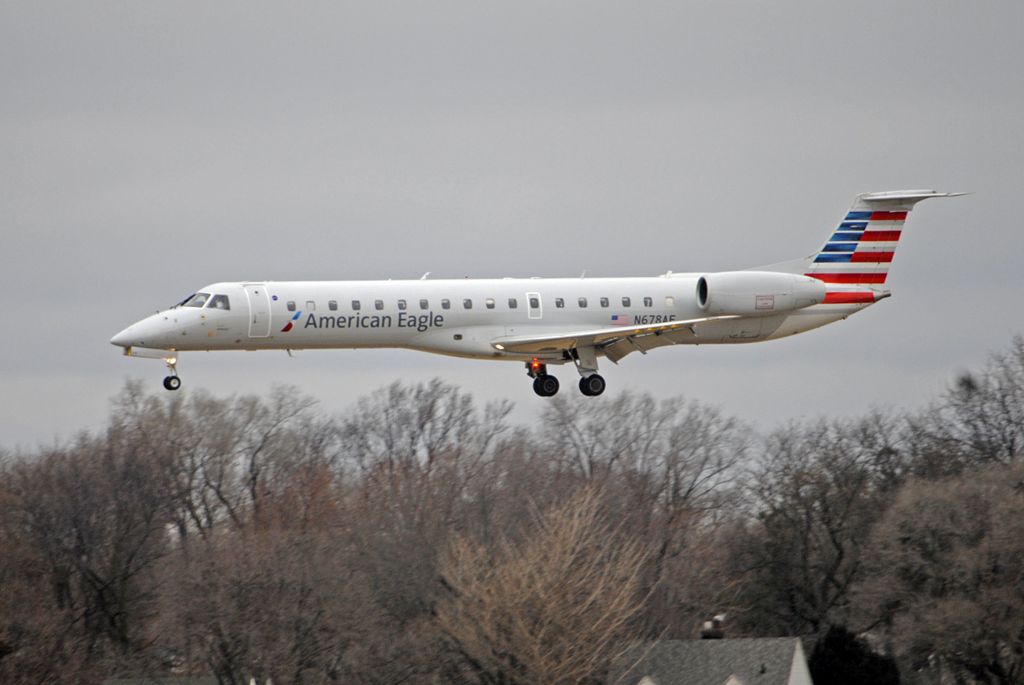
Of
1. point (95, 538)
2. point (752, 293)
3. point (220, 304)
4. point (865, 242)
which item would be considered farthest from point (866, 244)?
point (95, 538)

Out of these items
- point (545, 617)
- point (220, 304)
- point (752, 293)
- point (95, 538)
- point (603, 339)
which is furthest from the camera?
point (95, 538)

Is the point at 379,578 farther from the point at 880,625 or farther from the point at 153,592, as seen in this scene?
the point at 880,625

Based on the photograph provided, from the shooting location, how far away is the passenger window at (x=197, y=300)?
53.6 m

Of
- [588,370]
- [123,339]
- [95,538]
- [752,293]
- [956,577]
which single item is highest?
[123,339]

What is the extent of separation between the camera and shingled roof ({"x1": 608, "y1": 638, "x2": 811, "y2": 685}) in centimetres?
6009

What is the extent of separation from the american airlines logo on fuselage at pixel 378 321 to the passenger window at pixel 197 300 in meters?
2.57

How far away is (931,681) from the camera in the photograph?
70.2 meters

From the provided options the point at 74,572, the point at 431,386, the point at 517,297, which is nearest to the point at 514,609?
the point at 517,297

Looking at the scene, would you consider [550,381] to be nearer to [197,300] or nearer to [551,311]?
[551,311]

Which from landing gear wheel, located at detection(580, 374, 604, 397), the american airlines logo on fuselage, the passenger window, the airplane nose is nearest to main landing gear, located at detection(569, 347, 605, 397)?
landing gear wheel, located at detection(580, 374, 604, 397)

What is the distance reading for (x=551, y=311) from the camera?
56125mm

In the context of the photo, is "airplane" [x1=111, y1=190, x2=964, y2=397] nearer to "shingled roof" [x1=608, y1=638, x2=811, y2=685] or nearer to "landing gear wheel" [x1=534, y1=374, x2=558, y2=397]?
"landing gear wheel" [x1=534, y1=374, x2=558, y2=397]

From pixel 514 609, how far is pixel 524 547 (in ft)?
38.2

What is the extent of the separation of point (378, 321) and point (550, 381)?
6.21 m
